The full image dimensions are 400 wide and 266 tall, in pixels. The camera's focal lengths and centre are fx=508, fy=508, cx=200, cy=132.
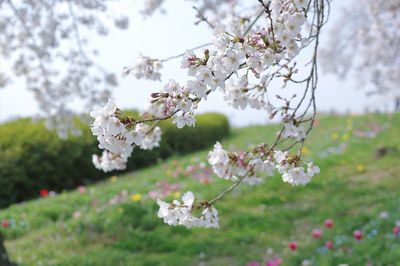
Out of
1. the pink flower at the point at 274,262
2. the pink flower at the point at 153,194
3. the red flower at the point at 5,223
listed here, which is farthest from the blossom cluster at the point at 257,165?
the red flower at the point at 5,223

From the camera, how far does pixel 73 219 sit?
6.29 metres

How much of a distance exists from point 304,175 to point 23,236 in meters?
4.79

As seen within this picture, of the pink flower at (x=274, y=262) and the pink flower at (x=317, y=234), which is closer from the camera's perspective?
the pink flower at (x=274, y=262)

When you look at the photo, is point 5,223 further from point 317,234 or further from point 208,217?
point 208,217

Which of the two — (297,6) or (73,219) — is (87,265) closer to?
(73,219)

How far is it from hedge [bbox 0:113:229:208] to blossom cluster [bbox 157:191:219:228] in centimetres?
705

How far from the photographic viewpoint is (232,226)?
19.8 feet

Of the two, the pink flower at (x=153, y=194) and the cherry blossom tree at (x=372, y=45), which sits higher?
the cherry blossom tree at (x=372, y=45)

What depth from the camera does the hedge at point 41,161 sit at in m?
8.95

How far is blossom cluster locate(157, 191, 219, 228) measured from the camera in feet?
7.32

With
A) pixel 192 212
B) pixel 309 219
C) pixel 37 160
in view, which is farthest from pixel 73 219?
pixel 192 212

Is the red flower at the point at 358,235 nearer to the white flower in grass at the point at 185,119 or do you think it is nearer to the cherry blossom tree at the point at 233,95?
the cherry blossom tree at the point at 233,95

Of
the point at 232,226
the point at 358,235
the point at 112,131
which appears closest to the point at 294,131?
the point at 112,131

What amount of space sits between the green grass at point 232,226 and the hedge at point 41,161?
1.49 metres
